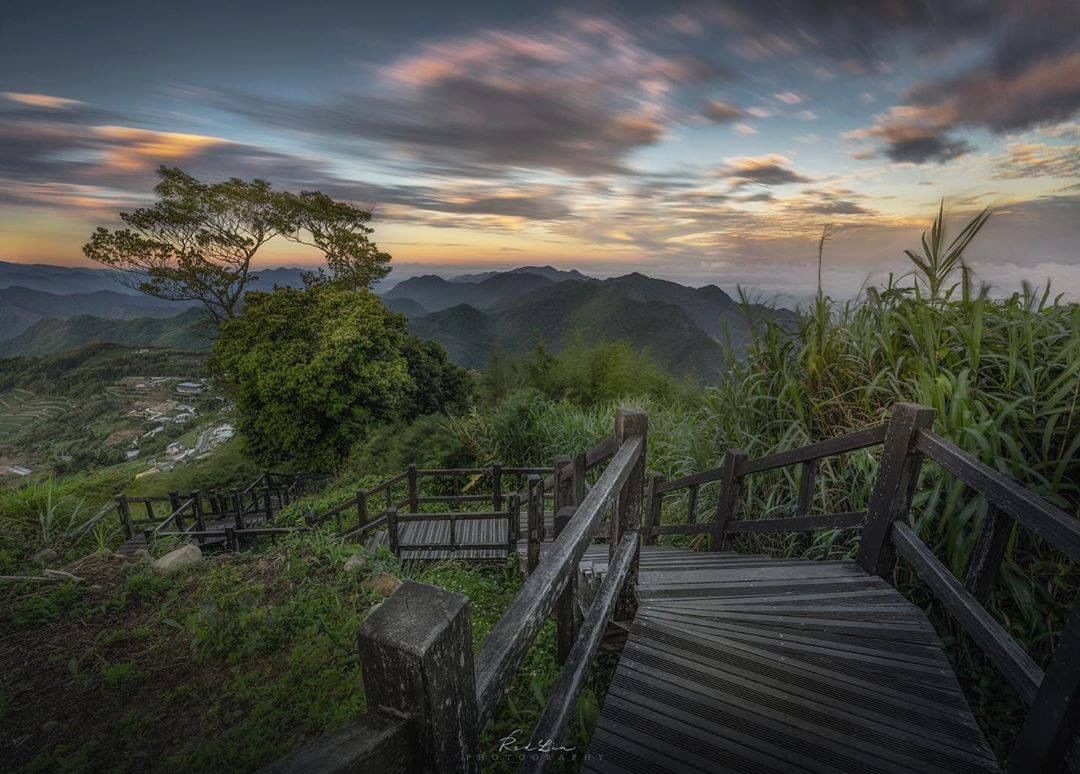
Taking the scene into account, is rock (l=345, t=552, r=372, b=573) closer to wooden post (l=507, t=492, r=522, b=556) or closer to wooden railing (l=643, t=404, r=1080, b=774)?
wooden post (l=507, t=492, r=522, b=556)

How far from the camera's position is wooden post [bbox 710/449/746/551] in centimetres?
380

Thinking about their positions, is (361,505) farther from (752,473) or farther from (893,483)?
(893,483)

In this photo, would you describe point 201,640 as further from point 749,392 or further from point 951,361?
point 951,361

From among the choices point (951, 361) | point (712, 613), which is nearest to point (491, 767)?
point (712, 613)

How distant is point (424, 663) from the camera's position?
95cm

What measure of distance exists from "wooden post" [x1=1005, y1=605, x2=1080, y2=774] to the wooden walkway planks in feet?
0.53

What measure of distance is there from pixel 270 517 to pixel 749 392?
12.5m

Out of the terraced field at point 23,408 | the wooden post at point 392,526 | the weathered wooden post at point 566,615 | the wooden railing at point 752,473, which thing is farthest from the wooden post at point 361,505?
the terraced field at point 23,408

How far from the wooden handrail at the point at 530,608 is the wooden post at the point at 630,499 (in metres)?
0.57

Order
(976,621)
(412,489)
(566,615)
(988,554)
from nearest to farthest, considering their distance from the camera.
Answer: (976,621) < (988,554) < (566,615) < (412,489)

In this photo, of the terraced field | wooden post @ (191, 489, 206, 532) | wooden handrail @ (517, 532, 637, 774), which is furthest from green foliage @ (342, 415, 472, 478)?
the terraced field

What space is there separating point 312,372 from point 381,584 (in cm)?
1602

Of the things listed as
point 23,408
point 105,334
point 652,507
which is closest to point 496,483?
point 652,507

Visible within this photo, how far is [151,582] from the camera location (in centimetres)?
427
